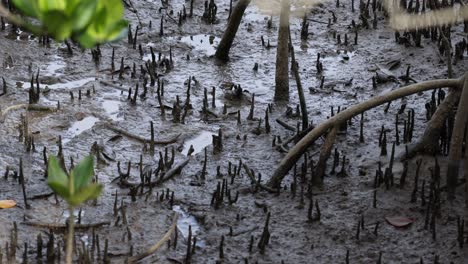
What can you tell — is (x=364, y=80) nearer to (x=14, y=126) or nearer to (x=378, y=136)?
(x=378, y=136)

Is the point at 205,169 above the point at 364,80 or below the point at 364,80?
below

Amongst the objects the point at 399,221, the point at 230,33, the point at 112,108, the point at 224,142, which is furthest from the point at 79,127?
the point at 399,221

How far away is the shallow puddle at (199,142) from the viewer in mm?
4855

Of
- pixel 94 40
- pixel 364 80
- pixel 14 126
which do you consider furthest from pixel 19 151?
pixel 94 40

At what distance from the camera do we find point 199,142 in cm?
497

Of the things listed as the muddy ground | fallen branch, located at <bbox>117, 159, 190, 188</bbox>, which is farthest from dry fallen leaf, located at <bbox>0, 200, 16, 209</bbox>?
fallen branch, located at <bbox>117, 159, 190, 188</bbox>

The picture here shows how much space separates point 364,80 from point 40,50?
2.47m

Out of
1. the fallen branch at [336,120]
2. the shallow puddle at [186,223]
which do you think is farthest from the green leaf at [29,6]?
the fallen branch at [336,120]

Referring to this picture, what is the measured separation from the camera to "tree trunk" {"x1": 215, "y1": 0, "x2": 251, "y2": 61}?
5958 mm

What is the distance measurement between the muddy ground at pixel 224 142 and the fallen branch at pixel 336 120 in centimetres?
12

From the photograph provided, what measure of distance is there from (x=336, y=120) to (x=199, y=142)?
3.40ft

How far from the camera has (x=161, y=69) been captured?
602 centimetres

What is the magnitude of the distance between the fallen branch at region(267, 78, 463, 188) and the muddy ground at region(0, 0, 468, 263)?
0.40 ft

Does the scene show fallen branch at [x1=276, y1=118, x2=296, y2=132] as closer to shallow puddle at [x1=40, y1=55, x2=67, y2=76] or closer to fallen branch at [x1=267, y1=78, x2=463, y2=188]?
fallen branch at [x1=267, y1=78, x2=463, y2=188]
